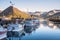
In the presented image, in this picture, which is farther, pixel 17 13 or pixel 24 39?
pixel 17 13

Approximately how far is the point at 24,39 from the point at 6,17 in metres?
1.55

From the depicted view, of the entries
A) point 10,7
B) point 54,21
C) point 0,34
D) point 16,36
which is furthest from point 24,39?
point 54,21

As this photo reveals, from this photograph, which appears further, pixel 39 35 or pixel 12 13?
pixel 12 13

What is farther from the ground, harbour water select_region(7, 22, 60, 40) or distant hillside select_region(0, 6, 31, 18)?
distant hillside select_region(0, 6, 31, 18)

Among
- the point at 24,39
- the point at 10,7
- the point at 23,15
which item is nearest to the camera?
the point at 24,39

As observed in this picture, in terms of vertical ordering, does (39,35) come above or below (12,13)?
below

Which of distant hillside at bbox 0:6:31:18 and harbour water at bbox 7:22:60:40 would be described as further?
distant hillside at bbox 0:6:31:18

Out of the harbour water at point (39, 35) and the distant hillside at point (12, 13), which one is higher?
the distant hillside at point (12, 13)

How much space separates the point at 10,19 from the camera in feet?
17.4

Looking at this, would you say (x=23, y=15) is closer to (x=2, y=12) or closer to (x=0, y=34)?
(x=2, y=12)

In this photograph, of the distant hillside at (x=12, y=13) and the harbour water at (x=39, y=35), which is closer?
the harbour water at (x=39, y=35)

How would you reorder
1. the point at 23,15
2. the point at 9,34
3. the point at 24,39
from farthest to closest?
the point at 23,15 < the point at 9,34 < the point at 24,39

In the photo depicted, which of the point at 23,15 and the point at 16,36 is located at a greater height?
the point at 23,15

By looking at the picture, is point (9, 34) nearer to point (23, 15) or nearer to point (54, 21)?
point (23, 15)
